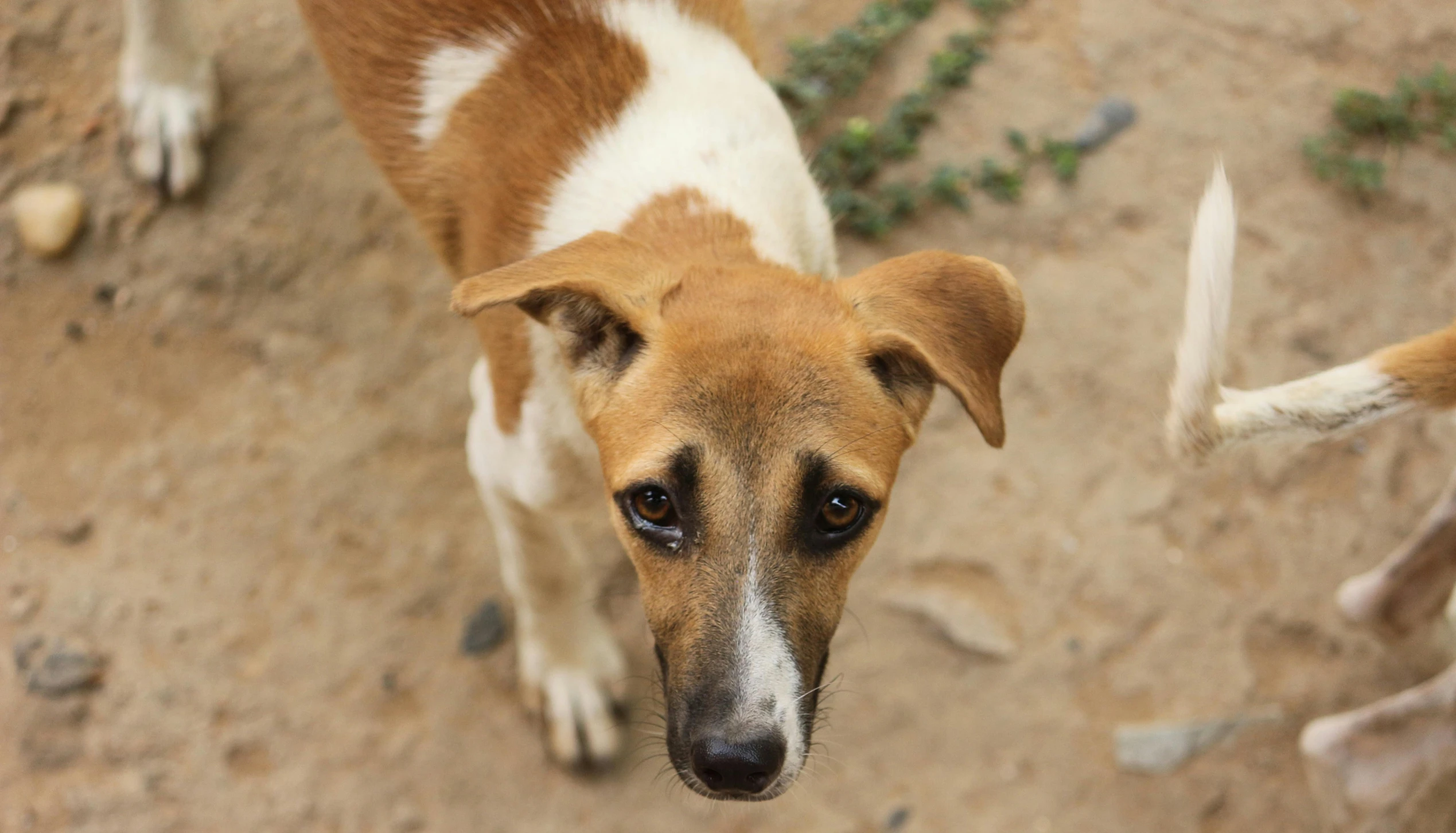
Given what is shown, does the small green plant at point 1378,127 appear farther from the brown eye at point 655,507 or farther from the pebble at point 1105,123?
the brown eye at point 655,507

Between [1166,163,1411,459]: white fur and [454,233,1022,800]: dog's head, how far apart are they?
38 cm

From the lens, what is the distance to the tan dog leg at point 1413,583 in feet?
11.2

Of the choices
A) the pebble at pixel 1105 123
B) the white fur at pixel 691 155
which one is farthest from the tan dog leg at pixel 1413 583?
the white fur at pixel 691 155

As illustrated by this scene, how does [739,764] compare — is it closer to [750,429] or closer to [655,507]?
[655,507]

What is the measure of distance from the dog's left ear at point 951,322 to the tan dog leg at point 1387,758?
1.86 metres

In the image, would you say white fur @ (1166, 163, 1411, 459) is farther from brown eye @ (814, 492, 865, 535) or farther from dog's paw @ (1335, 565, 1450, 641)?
dog's paw @ (1335, 565, 1450, 641)

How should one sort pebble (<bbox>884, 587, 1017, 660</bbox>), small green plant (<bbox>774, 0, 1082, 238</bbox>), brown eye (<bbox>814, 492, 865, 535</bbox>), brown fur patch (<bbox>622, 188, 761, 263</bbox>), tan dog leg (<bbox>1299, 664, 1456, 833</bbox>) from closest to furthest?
1. brown eye (<bbox>814, 492, 865, 535</bbox>)
2. brown fur patch (<bbox>622, 188, 761, 263</bbox>)
3. tan dog leg (<bbox>1299, 664, 1456, 833</bbox>)
4. pebble (<bbox>884, 587, 1017, 660</bbox>)
5. small green plant (<bbox>774, 0, 1082, 238</bbox>)

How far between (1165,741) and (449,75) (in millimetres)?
2977

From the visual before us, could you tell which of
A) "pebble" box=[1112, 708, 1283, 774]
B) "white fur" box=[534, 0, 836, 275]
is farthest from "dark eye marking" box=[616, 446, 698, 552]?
"pebble" box=[1112, 708, 1283, 774]

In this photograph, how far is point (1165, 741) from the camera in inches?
144

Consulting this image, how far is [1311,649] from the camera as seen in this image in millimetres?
3826

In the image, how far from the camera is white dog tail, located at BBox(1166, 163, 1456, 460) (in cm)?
236

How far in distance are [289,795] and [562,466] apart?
159 centimetres

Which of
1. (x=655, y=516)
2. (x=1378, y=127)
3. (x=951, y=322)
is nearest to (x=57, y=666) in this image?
(x=655, y=516)
